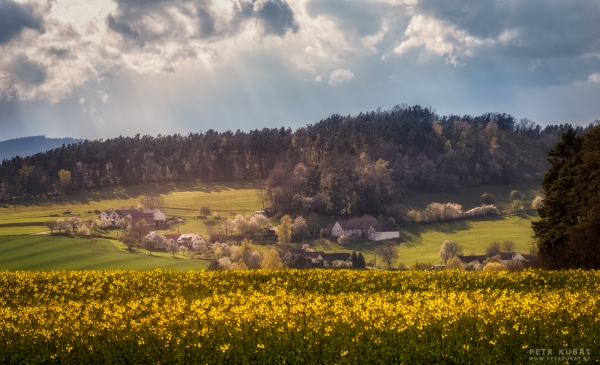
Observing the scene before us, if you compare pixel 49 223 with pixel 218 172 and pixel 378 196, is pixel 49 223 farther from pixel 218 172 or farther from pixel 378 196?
pixel 378 196

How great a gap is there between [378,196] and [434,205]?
16595 millimetres

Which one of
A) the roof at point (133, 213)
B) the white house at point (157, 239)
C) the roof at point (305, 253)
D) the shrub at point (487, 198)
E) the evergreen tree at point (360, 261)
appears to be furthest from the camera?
the shrub at point (487, 198)

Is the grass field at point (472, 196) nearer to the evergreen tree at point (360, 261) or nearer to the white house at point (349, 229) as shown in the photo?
the white house at point (349, 229)

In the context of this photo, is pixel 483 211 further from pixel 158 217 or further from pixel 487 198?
pixel 158 217

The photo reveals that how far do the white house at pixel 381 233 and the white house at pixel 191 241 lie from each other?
42731 mm

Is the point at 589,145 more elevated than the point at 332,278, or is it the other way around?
the point at 589,145

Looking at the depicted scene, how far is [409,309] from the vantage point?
1811 cm

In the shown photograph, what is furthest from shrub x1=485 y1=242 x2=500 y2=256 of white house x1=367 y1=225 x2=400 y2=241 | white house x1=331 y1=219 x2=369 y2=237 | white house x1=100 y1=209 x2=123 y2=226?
white house x1=100 y1=209 x2=123 y2=226

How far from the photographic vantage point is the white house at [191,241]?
418 feet

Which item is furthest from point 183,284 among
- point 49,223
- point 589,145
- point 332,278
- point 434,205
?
point 434,205

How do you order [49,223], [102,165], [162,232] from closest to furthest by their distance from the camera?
[49,223]
[162,232]
[102,165]

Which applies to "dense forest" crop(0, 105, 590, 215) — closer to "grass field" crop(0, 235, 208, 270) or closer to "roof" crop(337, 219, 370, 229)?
"roof" crop(337, 219, 370, 229)

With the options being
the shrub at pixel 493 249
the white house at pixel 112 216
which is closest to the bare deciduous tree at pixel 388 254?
the shrub at pixel 493 249

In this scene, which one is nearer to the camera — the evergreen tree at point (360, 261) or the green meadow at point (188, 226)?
the green meadow at point (188, 226)
